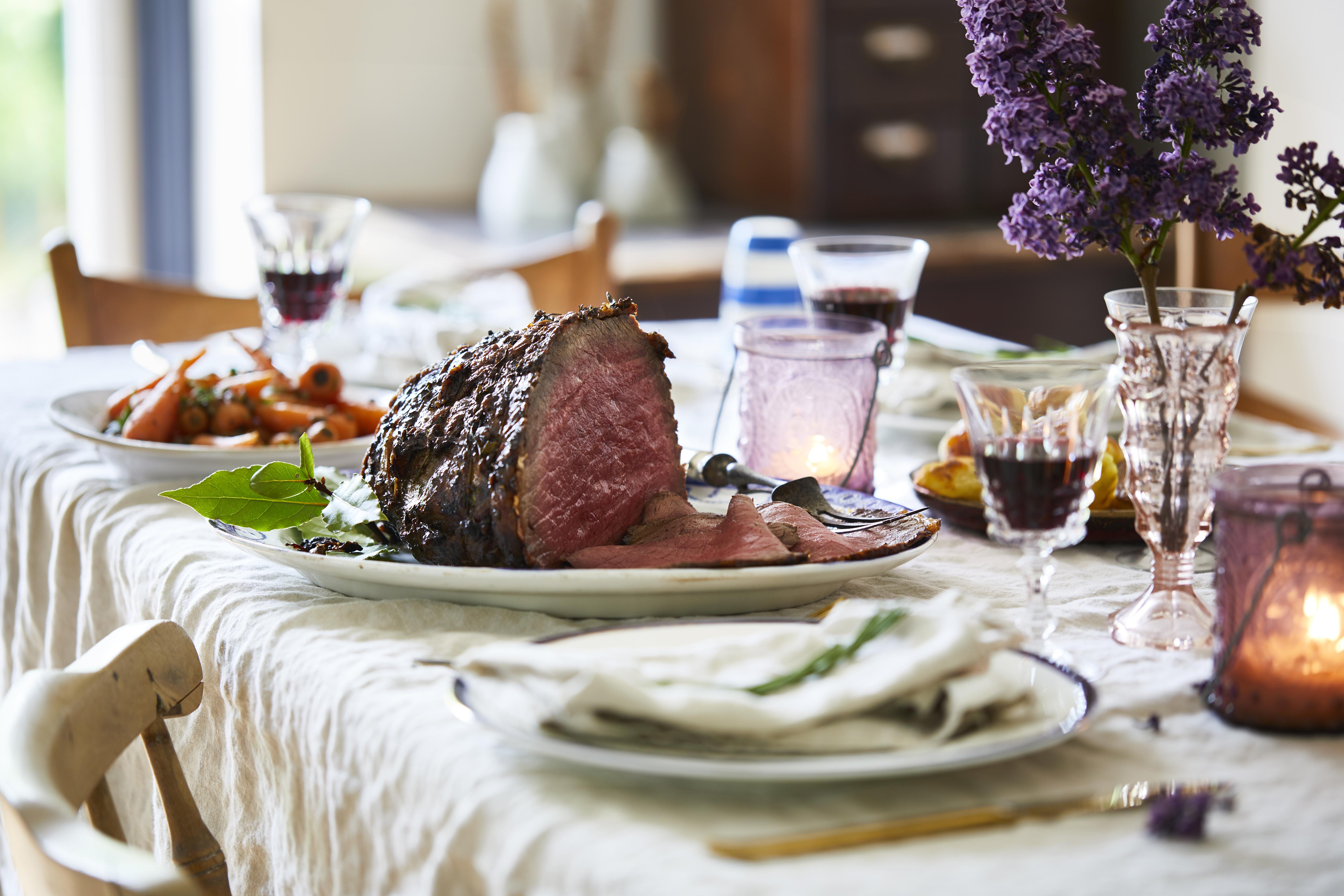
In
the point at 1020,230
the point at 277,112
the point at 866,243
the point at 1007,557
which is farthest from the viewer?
the point at 277,112

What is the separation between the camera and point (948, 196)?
4.30m

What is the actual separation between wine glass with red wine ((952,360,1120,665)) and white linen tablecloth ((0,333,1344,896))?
0.29ft

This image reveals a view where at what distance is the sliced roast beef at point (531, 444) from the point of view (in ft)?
3.02

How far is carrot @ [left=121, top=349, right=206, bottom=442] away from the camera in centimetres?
135

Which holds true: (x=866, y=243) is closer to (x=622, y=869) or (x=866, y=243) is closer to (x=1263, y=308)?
(x=622, y=869)

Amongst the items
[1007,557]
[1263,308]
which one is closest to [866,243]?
[1007,557]

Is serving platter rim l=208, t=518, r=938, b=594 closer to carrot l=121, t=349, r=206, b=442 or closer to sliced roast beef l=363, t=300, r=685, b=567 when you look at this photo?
sliced roast beef l=363, t=300, r=685, b=567

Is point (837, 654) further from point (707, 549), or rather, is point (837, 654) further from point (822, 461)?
point (822, 461)

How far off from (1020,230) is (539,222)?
127 inches

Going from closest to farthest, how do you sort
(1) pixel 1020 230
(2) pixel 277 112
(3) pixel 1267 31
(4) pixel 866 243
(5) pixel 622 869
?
(5) pixel 622 869 → (1) pixel 1020 230 → (4) pixel 866 243 → (3) pixel 1267 31 → (2) pixel 277 112

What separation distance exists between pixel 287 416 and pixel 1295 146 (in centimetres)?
322

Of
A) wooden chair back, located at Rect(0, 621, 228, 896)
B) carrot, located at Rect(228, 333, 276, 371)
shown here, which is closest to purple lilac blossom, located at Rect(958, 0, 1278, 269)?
wooden chair back, located at Rect(0, 621, 228, 896)

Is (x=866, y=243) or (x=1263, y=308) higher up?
(x=866, y=243)

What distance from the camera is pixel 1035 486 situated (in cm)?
78
